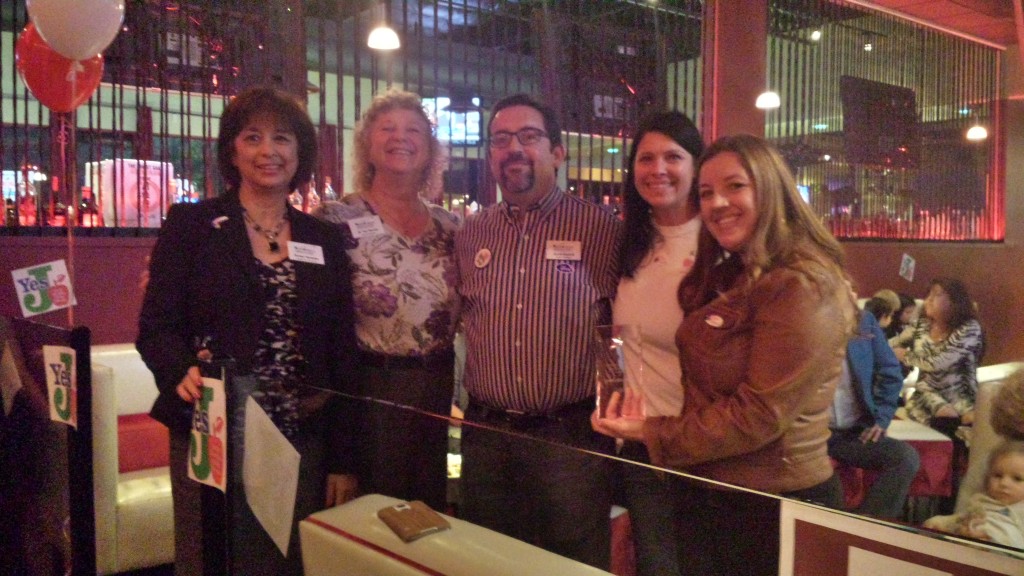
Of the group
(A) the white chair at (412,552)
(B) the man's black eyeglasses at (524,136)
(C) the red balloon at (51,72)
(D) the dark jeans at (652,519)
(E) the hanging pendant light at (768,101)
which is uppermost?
(E) the hanging pendant light at (768,101)

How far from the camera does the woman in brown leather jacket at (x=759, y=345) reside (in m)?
1.30

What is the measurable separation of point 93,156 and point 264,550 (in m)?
3.34

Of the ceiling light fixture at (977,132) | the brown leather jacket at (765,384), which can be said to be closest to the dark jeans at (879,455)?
the brown leather jacket at (765,384)

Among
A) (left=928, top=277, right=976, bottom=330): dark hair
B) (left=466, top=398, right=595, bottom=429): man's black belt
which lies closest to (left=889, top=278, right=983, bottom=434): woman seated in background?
(left=928, top=277, right=976, bottom=330): dark hair

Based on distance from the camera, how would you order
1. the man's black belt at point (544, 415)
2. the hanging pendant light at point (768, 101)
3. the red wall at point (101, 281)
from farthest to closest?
the hanging pendant light at point (768, 101) < the red wall at point (101, 281) < the man's black belt at point (544, 415)

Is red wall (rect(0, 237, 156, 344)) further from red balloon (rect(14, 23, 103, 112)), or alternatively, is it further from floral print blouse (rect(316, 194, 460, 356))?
floral print blouse (rect(316, 194, 460, 356))

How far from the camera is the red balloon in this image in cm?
361

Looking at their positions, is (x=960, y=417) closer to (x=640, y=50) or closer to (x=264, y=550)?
(x=640, y=50)

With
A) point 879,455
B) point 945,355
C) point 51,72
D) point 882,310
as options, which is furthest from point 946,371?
point 51,72

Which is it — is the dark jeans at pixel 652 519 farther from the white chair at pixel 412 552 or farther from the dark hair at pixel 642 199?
the dark hair at pixel 642 199

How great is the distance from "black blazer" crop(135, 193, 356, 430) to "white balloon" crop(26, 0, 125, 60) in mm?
1722

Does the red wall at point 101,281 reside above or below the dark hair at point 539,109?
below

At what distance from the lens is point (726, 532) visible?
876mm

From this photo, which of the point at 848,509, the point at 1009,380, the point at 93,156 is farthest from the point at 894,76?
the point at 848,509
